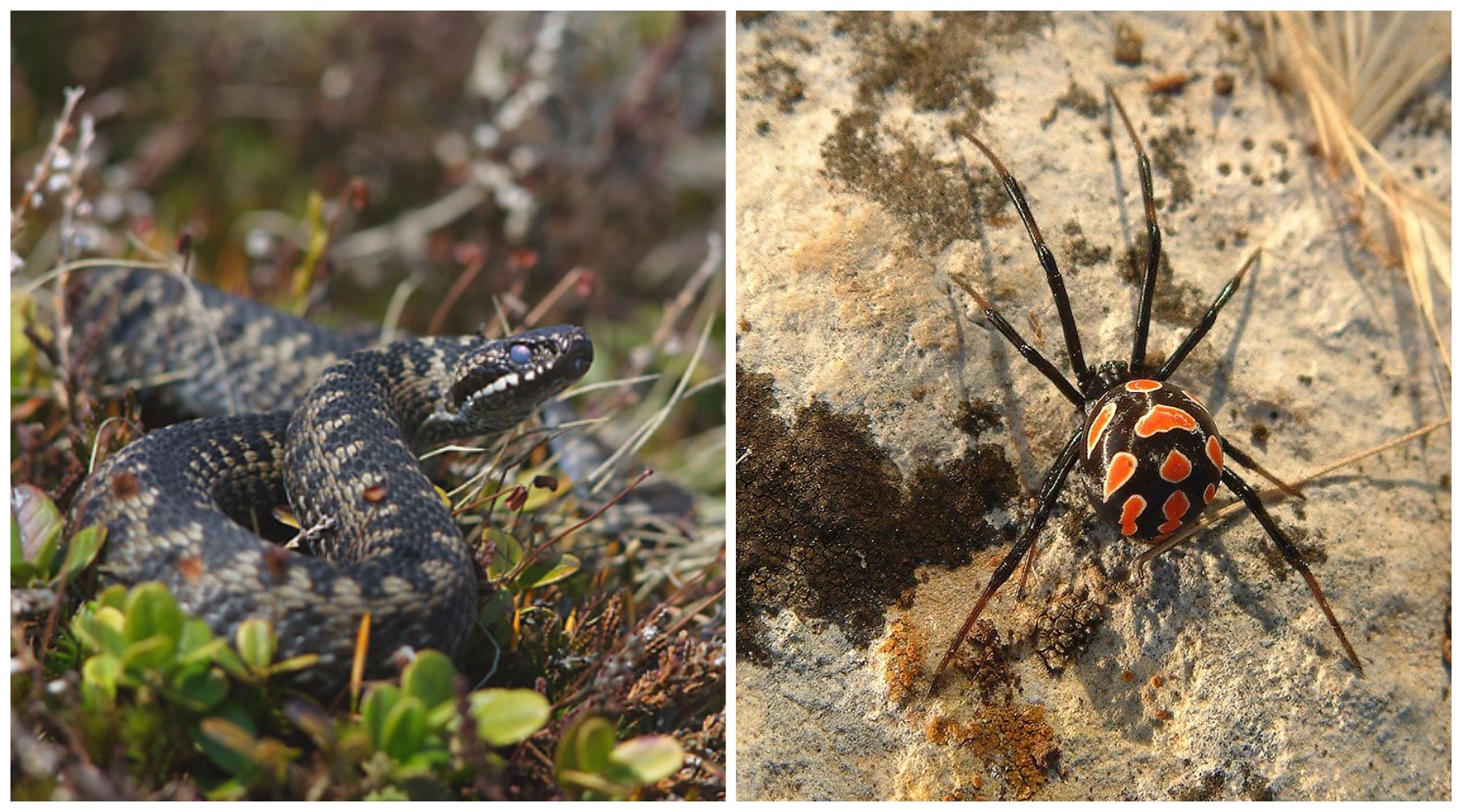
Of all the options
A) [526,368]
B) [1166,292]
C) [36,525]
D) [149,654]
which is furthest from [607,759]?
[1166,292]

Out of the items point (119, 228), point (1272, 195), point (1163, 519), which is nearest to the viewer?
point (1163, 519)

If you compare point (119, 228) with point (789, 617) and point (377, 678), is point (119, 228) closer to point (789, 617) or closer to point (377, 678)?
point (377, 678)

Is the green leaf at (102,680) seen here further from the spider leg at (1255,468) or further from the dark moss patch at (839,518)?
the spider leg at (1255,468)

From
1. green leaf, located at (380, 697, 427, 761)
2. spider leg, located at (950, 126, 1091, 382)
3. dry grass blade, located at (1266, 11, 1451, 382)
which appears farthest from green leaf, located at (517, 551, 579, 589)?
dry grass blade, located at (1266, 11, 1451, 382)

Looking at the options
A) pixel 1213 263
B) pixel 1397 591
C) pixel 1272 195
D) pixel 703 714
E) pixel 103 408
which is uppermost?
pixel 1272 195

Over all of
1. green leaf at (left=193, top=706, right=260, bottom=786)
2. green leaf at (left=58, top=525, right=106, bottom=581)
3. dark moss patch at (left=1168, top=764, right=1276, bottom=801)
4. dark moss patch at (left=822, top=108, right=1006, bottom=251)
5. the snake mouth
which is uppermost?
dark moss patch at (left=822, top=108, right=1006, bottom=251)

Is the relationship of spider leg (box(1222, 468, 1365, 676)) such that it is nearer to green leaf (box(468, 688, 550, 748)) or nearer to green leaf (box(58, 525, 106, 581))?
green leaf (box(468, 688, 550, 748))

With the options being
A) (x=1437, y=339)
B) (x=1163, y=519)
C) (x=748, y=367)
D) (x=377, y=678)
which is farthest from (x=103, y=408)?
(x=1437, y=339)
